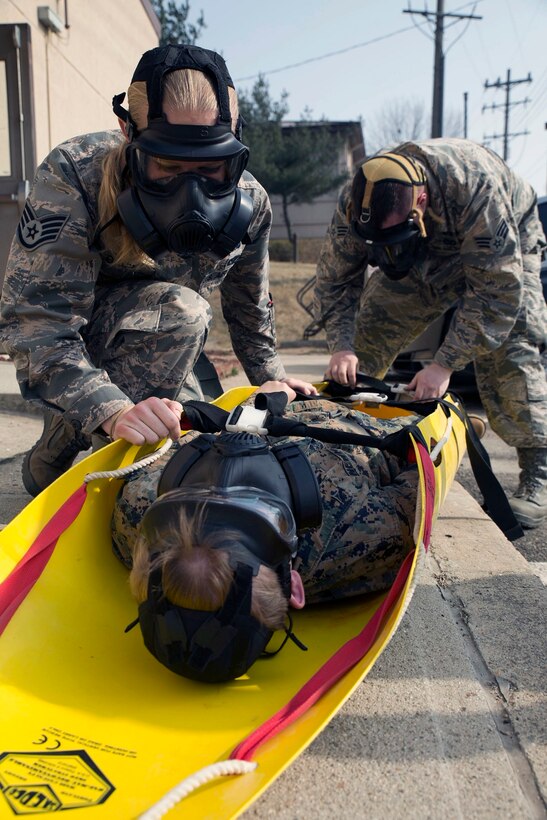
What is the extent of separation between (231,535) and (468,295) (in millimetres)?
2239

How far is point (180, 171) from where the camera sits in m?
2.18

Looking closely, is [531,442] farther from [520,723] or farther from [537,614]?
[520,723]

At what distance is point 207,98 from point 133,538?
1.29 metres

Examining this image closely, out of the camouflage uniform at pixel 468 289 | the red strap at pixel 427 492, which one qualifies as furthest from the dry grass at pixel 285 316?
the red strap at pixel 427 492

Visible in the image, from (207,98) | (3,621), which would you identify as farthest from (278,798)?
(207,98)

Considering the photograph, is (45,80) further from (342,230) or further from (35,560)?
(35,560)

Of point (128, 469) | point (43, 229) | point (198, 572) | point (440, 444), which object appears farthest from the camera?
point (43, 229)

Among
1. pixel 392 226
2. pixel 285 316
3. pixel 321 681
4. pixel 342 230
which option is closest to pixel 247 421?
pixel 321 681

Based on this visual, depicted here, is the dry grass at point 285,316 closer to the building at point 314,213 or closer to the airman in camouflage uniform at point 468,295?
the airman in camouflage uniform at point 468,295

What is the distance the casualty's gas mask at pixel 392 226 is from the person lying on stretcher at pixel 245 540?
1.36 m

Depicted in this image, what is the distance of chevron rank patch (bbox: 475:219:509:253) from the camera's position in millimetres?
3135

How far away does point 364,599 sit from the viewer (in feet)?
6.22

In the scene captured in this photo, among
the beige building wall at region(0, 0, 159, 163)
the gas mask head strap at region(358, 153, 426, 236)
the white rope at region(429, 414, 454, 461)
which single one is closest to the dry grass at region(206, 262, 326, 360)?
the beige building wall at region(0, 0, 159, 163)

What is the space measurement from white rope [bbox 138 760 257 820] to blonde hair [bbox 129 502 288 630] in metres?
0.28
